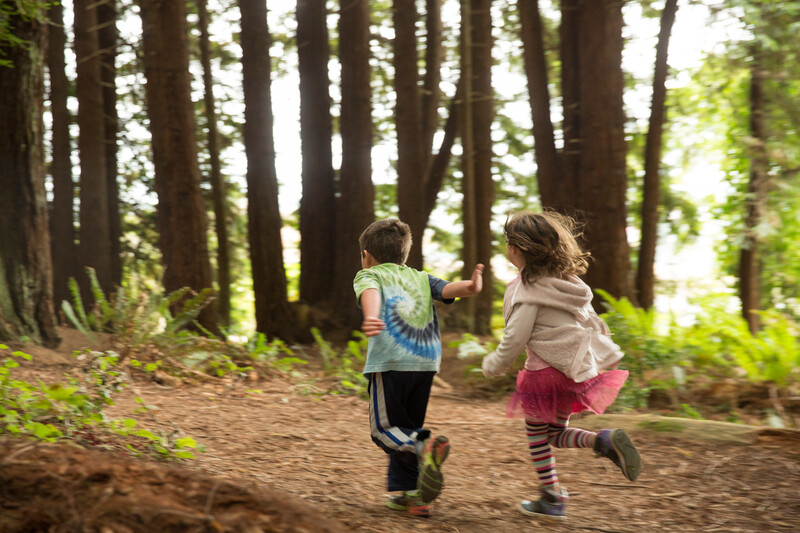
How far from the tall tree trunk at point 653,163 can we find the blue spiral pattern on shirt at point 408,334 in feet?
23.5

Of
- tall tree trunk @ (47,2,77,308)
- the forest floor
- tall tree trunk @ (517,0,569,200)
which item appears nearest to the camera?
the forest floor

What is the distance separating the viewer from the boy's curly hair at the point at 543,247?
12.9ft

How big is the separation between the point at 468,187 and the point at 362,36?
3.10 meters

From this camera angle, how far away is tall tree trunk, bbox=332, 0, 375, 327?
10.9 meters

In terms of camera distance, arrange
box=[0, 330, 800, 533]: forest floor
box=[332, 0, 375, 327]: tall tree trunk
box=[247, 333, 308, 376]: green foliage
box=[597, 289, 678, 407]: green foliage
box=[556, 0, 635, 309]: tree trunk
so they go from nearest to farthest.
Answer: box=[0, 330, 800, 533]: forest floor
box=[597, 289, 678, 407]: green foliage
box=[247, 333, 308, 376]: green foliage
box=[556, 0, 635, 309]: tree trunk
box=[332, 0, 375, 327]: tall tree trunk

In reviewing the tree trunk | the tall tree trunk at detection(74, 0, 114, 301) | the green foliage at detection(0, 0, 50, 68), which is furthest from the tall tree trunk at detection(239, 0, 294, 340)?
the tree trunk

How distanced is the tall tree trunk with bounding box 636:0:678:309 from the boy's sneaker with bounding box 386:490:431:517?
728 cm

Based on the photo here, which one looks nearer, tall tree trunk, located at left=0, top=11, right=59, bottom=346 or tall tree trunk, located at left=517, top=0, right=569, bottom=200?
tall tree trunk, located at left=0, top=11, right=59, bottom=346

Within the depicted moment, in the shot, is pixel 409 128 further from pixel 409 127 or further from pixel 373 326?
pixel 373 326

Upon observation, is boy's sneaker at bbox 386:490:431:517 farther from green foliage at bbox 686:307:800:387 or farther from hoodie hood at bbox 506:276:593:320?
green foliage at bbox 686:307:800:387

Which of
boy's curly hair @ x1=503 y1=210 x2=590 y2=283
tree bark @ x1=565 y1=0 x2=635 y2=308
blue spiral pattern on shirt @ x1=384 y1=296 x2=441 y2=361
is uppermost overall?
tree bark @ x1=565 y1=0 x2=635 y2=308

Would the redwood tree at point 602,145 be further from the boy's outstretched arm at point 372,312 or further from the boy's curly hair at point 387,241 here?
the boy's outstretched arm at point 372,312

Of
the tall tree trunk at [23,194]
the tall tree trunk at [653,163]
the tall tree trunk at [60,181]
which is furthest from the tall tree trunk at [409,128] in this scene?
the tall tree trunk at [60,181]

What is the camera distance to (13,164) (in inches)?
288
